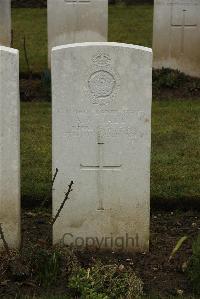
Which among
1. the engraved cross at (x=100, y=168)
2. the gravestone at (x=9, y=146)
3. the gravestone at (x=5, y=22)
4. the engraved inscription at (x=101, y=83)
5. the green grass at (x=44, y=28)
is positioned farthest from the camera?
the green grass at (x=44, y=28)

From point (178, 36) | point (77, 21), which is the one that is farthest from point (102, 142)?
point (178, 36)

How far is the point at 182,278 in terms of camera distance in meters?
4.81

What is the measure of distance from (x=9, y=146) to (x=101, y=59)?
32.8 inches

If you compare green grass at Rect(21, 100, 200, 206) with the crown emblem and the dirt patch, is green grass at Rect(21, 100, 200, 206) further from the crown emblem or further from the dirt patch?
the crown emblem

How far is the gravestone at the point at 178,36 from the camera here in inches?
418

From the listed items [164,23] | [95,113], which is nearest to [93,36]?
[164,23]

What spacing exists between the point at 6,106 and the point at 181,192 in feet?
6.56

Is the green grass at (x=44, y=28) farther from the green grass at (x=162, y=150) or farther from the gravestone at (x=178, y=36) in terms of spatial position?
the green grass at (x=162, y=150)

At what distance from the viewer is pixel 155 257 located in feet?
16.8

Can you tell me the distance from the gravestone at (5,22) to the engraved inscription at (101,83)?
574 centimetres

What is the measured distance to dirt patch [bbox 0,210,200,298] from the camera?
A: 466cm

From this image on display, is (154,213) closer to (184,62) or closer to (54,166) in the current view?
(54,166)

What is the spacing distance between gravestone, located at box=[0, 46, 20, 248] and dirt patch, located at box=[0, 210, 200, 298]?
18 cm

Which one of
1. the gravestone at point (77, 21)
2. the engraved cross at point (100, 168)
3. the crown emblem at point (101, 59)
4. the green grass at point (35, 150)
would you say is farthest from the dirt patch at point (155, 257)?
the gravestone at point (77, 21)
